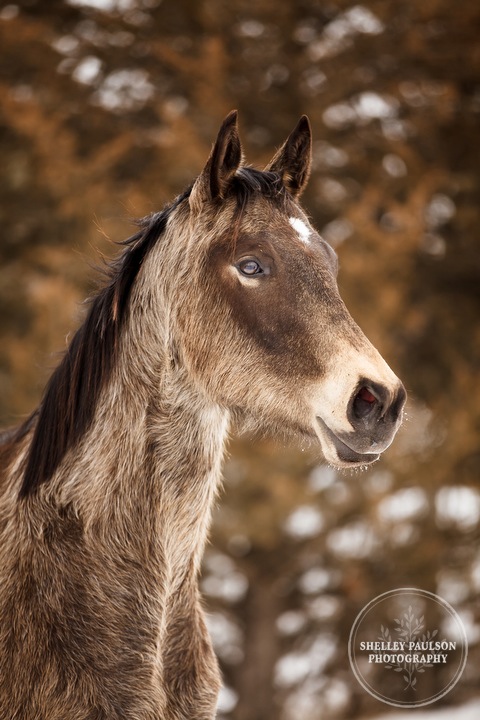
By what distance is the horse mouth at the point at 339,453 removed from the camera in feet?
9.89

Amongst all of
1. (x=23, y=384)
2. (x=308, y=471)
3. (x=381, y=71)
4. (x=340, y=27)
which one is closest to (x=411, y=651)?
(x=308, y=471)

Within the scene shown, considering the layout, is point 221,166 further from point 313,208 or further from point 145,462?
point 313,208

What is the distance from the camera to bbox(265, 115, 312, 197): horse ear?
12.2 feet

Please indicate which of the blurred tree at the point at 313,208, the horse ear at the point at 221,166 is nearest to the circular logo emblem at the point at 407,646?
the blurred tree at the point at 313,208

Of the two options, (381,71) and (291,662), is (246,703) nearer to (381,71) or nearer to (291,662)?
(291,662)

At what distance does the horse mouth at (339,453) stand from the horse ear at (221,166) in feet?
3.53

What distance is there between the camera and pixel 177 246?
11.2 feet

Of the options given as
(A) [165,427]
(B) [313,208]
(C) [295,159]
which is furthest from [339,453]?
(B) [313,208]

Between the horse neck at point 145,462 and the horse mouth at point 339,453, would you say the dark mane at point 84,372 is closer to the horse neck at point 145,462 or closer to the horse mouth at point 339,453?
the horse neck at point 145,462

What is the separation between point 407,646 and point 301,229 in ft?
13.1

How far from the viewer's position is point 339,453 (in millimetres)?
3041

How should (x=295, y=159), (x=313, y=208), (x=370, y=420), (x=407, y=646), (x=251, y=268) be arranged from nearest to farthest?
(x=370, y=420) → (x=251, y=268) → (x=295, y=159) → (x=407, y=646) → (x=313, y=208)

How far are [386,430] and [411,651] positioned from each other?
3.70 m

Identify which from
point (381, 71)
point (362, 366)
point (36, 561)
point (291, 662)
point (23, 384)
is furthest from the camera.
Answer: point (291, 662)
